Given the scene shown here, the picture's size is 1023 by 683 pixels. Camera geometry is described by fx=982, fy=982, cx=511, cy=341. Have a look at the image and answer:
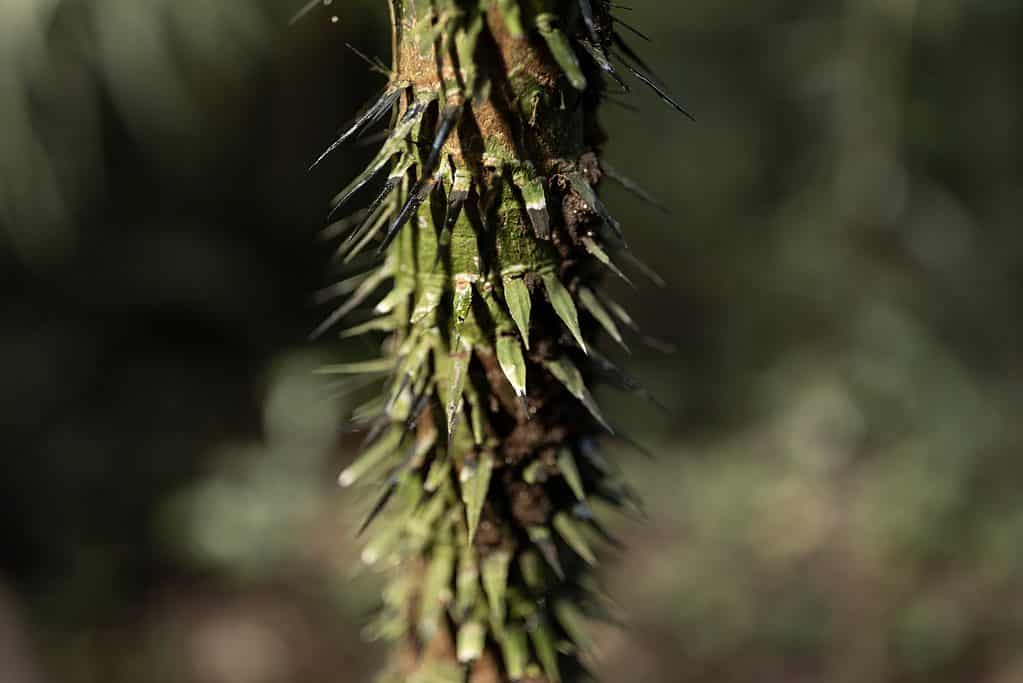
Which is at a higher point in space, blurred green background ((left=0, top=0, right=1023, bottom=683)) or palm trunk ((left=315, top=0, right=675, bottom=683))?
palm trunk ((left=315, top=0, right=675, bottom=683))

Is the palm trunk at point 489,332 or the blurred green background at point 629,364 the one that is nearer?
the palm trunk at point 489,332

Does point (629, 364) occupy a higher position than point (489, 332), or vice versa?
point (489, 332)

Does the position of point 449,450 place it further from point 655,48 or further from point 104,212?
point 655,48

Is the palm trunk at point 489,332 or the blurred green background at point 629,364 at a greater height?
the palm trunk at point 489,332

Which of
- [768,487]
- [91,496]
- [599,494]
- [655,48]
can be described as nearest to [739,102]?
[655,48]

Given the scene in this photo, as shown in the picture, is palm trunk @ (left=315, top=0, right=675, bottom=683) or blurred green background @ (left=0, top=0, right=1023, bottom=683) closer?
palm trunk @ (left=315, top=0, right=675, bottom=683)
